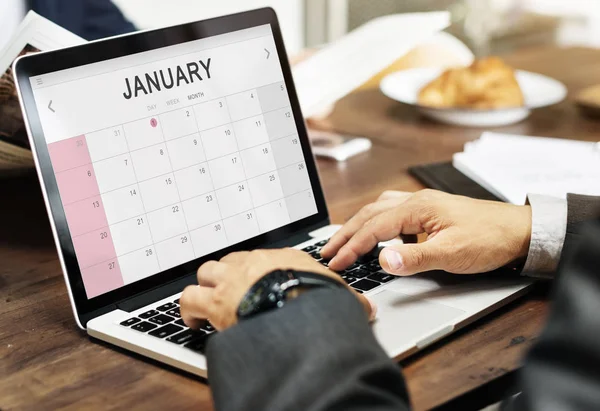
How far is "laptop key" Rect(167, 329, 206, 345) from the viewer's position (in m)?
0.72

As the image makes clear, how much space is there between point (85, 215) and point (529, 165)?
0.77 m

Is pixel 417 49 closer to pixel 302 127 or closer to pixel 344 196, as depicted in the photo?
pixel 344 196

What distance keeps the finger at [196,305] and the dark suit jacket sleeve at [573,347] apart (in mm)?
314

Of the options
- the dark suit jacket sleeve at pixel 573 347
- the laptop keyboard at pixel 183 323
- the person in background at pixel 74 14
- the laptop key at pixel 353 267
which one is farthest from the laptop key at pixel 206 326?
the person in background at pixel 74 14

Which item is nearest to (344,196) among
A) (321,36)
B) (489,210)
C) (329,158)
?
(329,158)

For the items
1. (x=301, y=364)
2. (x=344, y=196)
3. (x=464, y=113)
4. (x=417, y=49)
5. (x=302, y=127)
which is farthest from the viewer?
(x=417, y=49)

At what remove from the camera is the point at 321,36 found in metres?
3.48

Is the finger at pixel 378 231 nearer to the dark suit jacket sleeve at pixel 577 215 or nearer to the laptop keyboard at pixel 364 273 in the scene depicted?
the laptop keyboard at pixel 364 273

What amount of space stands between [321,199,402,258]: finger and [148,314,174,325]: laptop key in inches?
8.4

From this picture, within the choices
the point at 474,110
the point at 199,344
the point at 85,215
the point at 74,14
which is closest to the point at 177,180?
the point at 85,215

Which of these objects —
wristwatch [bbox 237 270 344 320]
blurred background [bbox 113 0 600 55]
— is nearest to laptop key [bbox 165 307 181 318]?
wristwatch [bbox 237 270 344 320]

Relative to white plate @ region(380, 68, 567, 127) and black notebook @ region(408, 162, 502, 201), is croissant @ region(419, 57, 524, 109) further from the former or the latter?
black notebook @ region(408, 162, 502, 201)

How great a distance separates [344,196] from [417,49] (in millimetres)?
1046

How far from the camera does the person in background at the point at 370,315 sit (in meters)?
0.50
